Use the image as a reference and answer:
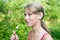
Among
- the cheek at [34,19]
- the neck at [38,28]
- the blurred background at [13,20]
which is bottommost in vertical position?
the blurred background at [13,20]

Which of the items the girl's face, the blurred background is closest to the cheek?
the girl's face

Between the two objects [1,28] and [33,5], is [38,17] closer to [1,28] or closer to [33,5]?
[33,5]

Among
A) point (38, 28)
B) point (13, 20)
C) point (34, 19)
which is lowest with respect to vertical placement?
point (13, 20)

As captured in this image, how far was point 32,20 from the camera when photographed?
269 cm

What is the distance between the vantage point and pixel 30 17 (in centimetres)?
267

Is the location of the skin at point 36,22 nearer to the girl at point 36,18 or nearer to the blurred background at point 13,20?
the girl at point 36,18

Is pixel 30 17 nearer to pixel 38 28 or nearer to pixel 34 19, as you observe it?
pixel 34 19

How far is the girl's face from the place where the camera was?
266 cm

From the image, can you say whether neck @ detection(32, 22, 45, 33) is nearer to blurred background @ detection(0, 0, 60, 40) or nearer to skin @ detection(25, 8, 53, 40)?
skin @ detection(25, 8, 53, 40)

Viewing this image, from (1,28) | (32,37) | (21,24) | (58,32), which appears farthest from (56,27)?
(32,37)

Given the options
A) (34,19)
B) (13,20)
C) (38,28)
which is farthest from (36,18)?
(13,20)

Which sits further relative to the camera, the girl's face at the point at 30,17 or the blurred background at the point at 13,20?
the blurred background at the point at 13,20

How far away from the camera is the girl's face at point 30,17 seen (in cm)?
266

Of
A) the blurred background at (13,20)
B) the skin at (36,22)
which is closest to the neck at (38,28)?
the skin at (36,22)
